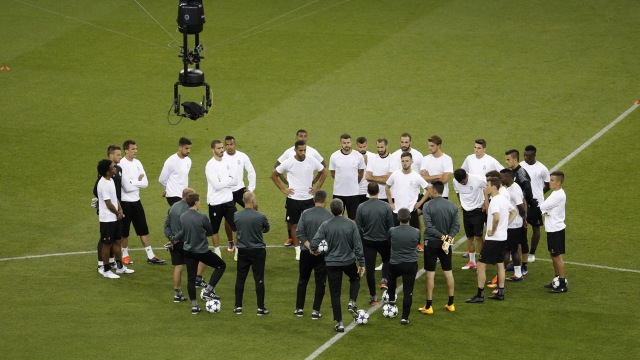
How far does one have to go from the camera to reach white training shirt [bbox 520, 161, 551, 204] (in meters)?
20.4

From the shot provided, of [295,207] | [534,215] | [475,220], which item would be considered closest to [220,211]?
[295,207]

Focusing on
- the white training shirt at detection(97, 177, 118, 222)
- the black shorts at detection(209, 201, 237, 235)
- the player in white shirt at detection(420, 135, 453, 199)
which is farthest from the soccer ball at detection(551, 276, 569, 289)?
the white training shirt at detection(97, 177, 118, 222)

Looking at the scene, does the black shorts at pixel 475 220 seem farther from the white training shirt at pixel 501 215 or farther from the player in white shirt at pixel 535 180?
the white training shirt at pixel 501 215

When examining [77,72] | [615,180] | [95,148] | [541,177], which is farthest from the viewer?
[77,72]

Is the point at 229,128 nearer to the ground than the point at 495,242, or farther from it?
farther from it

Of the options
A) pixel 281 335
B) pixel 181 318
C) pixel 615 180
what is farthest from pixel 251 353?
pixel 615 180

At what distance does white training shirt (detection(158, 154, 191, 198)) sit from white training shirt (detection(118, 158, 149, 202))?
0.45 metres

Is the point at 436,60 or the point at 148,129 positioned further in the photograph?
the point at 436,60

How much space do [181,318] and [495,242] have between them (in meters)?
5.39

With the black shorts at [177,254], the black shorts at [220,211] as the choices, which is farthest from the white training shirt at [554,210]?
the black shorts at [177,254]

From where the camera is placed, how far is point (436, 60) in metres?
32.1

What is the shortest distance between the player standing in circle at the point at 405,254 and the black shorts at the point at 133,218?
18.0 ft

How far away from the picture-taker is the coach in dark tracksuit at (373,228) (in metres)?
18.0

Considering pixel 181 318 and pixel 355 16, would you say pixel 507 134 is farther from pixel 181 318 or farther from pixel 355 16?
pixel 181 318
